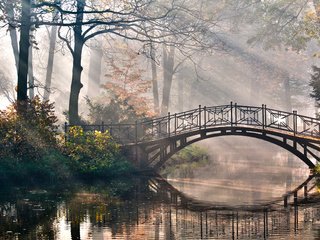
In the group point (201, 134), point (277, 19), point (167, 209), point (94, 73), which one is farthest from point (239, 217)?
point (94, 73)

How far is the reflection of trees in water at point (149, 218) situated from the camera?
45.1 ft

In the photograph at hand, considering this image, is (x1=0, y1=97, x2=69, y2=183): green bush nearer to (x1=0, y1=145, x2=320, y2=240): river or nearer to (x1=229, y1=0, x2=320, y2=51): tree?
(x1=0, y1=145, x2=320, y2=240): river

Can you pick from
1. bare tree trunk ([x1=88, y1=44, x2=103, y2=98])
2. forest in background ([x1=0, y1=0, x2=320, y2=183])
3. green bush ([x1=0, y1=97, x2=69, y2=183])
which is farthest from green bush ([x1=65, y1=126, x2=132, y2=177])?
bare tree trunk ([x1=88, y1=44, x2=103, y2=98])

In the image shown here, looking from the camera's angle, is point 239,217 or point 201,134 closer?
point 239,217

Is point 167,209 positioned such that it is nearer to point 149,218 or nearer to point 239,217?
point 149,218

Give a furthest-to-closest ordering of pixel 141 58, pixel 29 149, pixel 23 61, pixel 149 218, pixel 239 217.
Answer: pixel 141 58, pixel 23 61, pixel 29 149, pixel 239 217, pixel 149 218

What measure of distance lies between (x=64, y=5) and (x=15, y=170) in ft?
30.8

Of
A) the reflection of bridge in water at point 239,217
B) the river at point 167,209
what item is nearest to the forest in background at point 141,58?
the river at point 167,209

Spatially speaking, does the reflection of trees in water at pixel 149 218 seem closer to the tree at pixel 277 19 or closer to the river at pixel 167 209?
the river at pixel 167 209

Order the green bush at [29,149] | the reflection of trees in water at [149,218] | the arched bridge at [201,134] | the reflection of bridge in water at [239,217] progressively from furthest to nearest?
the arched bridge at [201,134], the green bush at [29,149], the reflection of bridge in water at [239,217], the reflection of trees in water at [149,218]

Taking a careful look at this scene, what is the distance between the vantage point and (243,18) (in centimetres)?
4062

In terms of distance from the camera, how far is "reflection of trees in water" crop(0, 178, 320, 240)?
1373cm

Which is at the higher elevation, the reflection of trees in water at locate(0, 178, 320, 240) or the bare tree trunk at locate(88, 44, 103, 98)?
the bare tree trunk at locate(88, 44, 103, 98)

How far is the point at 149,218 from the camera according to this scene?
1582 centimetres
